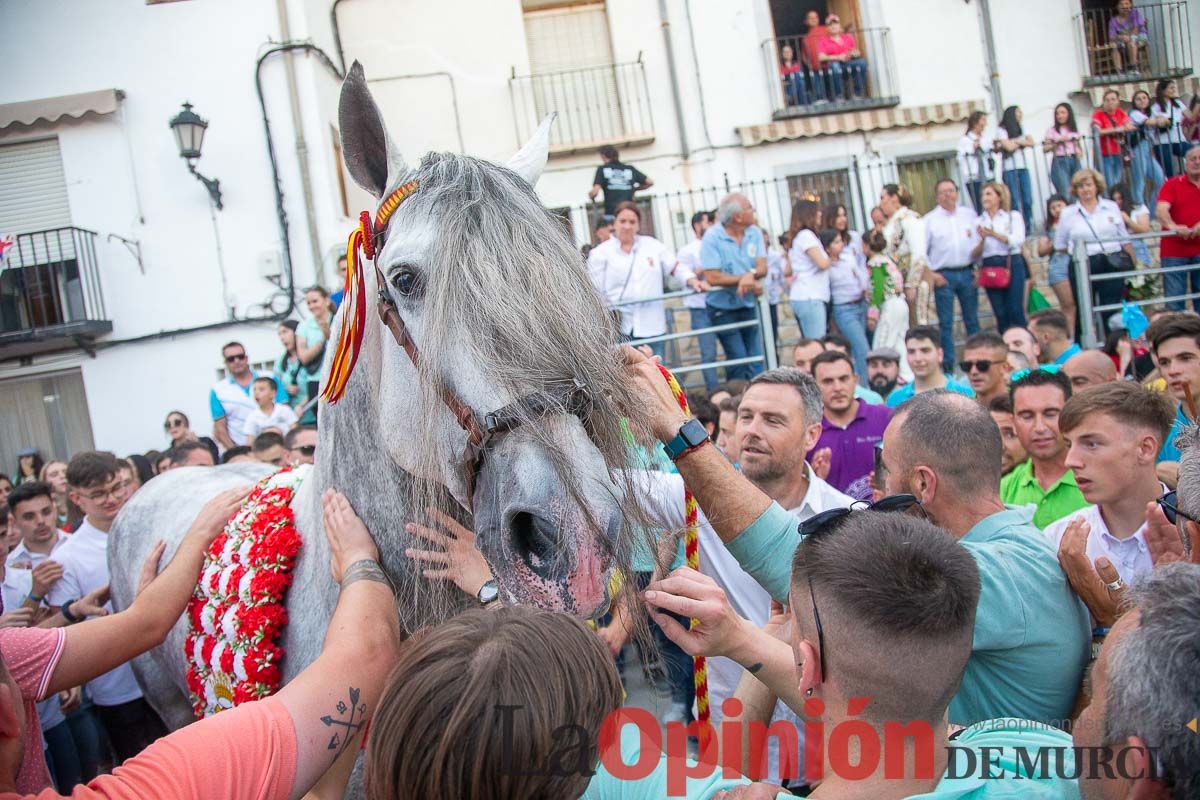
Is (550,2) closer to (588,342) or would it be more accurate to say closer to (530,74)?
(530,74)

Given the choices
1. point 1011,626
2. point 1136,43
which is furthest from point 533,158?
point 1136,43

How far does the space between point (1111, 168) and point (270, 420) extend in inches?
504

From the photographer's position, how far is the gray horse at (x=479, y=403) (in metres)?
2.00

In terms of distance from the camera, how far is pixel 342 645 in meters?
2.15

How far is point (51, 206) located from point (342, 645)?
564 inches

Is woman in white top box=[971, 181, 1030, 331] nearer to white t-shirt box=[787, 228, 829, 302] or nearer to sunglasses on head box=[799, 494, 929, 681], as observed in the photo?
white t-shirt box=[787, 228, 829, 302]

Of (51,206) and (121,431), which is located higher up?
(51,206)

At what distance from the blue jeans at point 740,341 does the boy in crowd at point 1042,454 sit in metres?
4.52

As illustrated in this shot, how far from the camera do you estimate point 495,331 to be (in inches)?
83.8

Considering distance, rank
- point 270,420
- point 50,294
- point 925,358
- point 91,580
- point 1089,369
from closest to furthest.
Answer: point 91,580 < point 1089,369 < point 925,358 < point 270,420 < point 50,294

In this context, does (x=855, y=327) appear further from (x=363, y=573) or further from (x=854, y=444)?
(x=363, y=573)

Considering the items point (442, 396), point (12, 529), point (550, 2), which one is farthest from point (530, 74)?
point (442, 396)

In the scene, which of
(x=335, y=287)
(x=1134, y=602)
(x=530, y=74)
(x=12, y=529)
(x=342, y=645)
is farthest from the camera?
(x=530, y=74)

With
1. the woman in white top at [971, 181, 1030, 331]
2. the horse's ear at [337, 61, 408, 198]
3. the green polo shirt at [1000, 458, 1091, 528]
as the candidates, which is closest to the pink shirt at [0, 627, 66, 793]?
the horse's ear at [337, 61, 408, 198]
